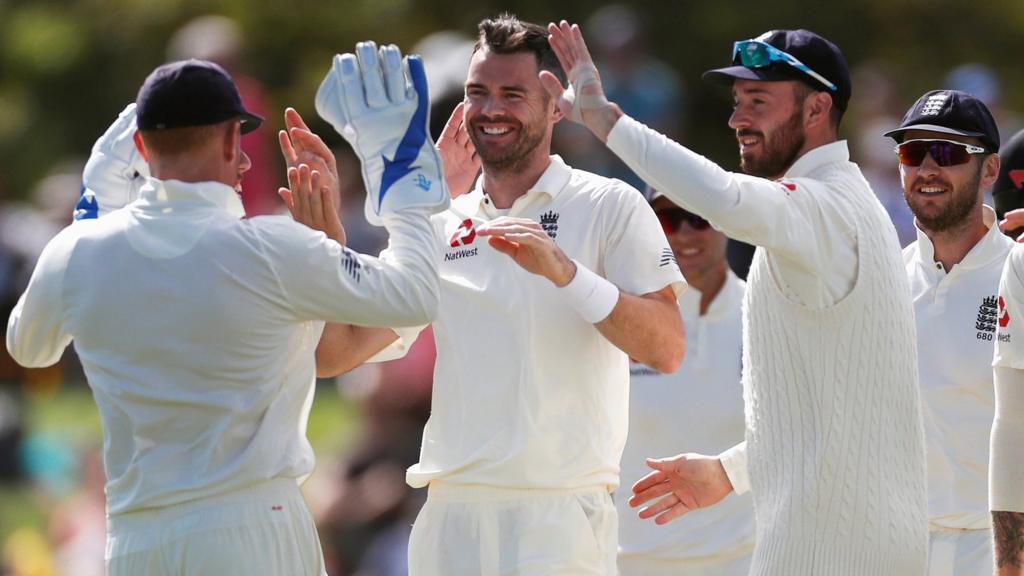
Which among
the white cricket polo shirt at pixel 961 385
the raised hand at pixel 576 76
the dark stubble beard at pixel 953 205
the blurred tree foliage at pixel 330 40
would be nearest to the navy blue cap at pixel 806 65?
the raised hand at pixel 576 76

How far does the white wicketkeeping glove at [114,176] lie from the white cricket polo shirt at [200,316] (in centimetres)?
64

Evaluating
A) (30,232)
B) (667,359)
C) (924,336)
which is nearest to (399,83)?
(667,359)

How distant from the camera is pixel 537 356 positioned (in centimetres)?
540

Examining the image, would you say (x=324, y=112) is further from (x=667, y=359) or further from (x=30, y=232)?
(x=30, y=232)

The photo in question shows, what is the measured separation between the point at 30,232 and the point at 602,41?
4160mm

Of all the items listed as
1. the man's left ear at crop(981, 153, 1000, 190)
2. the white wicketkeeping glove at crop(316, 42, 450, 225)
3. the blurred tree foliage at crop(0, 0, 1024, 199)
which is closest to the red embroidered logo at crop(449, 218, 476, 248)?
the white wicketkeeping glove at crop(316, 42, 450, 225)

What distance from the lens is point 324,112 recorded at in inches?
191

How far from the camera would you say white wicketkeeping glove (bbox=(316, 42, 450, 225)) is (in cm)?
472

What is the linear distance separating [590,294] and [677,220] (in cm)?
196

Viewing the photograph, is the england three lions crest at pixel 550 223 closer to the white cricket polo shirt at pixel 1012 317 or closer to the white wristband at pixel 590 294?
the white wristband at pixel 590 294

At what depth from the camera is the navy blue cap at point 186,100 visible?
15.0ft

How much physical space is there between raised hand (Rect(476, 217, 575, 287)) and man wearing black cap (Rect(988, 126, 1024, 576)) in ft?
4.17

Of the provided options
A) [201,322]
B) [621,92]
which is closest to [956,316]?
[201,322]

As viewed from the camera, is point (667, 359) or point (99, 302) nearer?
point (99, 302)
